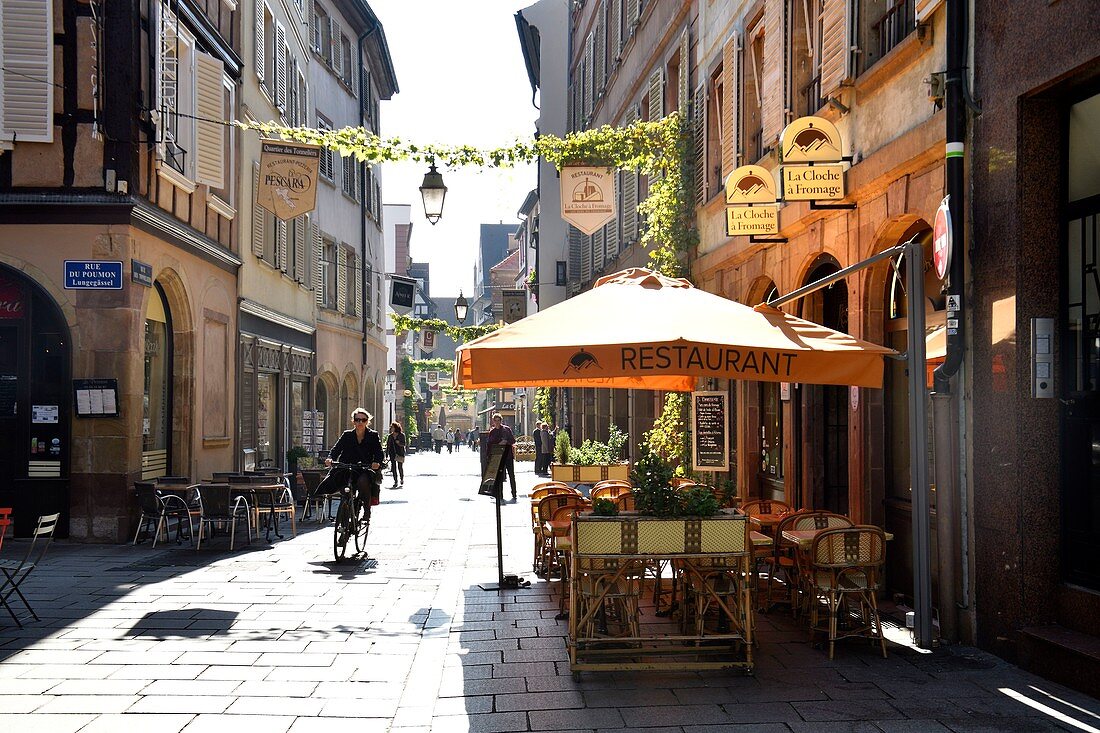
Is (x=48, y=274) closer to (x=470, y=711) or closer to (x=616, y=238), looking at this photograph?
(x=470, y=711)

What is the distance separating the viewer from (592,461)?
18188mm

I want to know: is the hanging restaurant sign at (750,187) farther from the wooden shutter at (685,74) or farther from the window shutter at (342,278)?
the window shutter at (342,278)

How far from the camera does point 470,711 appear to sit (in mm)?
5977

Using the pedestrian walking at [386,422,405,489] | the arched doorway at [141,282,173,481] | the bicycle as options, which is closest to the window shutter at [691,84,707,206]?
the bicycle

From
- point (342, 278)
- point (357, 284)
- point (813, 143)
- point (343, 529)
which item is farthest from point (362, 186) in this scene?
point (813, 143)

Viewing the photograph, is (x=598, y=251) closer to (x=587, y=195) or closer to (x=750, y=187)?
(x=587, y=195)

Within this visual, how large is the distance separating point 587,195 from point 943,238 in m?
8.32

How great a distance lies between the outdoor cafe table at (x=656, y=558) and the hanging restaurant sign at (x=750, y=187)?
569 centimetres

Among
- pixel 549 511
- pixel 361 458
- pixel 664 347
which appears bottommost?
pixel 549 511

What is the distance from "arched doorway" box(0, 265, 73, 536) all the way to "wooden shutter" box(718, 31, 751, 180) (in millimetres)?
8436

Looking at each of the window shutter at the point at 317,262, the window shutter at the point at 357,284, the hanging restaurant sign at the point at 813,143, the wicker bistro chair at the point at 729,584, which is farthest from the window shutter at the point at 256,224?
the wicker bistro chair at the point at 729,584

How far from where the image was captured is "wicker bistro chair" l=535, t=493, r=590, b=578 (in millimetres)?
10141

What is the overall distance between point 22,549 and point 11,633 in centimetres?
516

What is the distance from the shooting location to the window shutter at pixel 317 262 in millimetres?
26234
